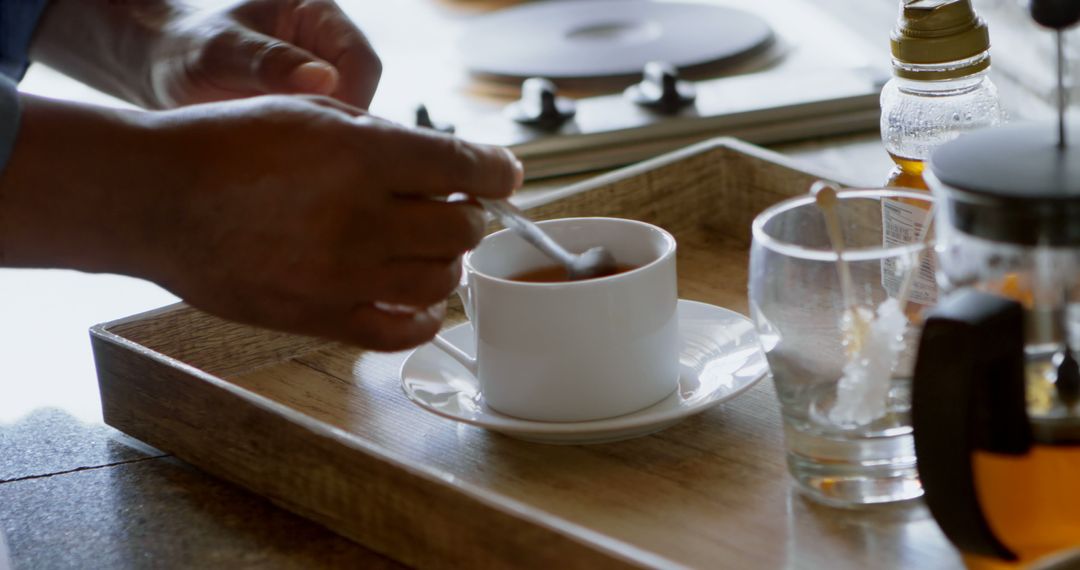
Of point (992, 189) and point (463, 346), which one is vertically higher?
point (992, 189)

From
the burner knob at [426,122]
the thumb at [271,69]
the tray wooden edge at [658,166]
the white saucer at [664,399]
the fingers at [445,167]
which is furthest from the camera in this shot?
the burner knob at [426,122]

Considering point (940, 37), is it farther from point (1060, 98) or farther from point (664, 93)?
point (664, 93)

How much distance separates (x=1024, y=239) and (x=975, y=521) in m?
0.12

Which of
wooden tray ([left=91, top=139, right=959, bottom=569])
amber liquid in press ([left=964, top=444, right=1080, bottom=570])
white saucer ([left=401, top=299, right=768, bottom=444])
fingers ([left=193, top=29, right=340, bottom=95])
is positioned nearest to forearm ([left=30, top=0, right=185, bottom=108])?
fingers ([left=193, top=29, right=340, bottom=95])

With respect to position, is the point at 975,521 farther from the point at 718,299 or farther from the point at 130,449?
the point at 130,449

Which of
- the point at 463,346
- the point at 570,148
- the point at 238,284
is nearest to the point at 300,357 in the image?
the point at 463,346

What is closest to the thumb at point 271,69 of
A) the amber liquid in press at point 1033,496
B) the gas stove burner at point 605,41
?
the amber liquid in press at point 1033,496

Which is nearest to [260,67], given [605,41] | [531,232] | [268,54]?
[268,54]

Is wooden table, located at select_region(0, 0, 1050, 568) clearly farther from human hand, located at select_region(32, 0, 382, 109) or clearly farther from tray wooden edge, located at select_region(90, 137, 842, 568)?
human hand, located at select_region(32, 0, 382, 109)

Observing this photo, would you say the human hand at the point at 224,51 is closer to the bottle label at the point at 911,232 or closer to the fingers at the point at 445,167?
the fingers at the point at 445,167

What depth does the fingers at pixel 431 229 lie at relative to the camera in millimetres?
646

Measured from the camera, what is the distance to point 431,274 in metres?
0.67

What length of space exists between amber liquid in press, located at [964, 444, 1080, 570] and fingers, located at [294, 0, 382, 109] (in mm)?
532

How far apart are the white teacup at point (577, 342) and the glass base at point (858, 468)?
11 centimetres
